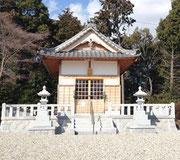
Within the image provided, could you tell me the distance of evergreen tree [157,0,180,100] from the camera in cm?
1994

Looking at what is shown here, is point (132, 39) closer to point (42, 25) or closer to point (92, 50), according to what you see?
point (42, 25)

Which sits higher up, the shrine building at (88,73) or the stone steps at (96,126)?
the shrine building at (88,73)

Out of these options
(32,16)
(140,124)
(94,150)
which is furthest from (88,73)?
(32,16)

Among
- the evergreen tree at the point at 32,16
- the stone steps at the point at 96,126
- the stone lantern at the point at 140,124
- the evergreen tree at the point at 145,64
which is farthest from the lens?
the evergreen tree at the point at 145,64

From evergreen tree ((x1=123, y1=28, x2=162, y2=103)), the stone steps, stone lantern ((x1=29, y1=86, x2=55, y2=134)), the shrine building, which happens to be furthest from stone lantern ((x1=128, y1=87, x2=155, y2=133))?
evergreen tree ((x1=123, y1=28, x2=162, y2=103))

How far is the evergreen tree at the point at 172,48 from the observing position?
65.4ft

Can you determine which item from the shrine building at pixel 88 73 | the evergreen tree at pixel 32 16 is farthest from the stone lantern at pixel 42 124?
the evergreen tree at pixel 32 16

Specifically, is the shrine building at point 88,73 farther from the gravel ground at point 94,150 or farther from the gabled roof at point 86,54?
the gravel ground at point 94,150

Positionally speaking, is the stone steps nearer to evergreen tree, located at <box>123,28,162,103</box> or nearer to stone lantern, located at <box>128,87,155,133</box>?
stone lantern, located at <box>128,87,155,133</box>

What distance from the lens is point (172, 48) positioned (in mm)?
20375

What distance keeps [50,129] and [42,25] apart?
1648cm

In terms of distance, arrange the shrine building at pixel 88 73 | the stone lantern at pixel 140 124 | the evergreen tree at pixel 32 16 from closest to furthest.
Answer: the stone lantern at pixel 140 124 < the shrine building at pixel 88 73 < the evergreen tree at pixel 32 16

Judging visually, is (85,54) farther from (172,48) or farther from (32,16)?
(32,16)

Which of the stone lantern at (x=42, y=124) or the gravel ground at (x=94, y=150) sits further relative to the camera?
the stone lantern at (x=42, y=124)
